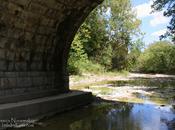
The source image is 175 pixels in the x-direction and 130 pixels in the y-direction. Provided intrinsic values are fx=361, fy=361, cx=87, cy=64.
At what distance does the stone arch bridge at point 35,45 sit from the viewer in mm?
11977

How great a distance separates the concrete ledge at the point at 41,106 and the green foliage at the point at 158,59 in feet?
160

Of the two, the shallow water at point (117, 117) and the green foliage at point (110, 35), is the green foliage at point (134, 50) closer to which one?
the green foliage at point (110, 35)

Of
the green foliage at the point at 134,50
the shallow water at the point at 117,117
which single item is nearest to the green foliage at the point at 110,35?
the green foliage at the point at 134,50

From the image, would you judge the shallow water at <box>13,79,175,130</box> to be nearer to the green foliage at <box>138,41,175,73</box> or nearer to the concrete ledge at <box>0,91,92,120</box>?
the concrete ledge at <box>0,91,92,120</box>

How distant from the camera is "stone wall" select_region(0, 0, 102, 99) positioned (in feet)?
39.6

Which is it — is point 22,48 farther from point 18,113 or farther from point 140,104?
point 140,104

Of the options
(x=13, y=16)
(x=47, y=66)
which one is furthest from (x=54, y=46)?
(x=13, y=16)

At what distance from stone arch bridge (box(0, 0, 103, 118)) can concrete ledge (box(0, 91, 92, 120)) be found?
4cm

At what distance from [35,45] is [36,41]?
6.4 inches

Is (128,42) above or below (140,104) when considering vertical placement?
above

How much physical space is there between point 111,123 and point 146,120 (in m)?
1.33

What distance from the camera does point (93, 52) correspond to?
45.3 meters

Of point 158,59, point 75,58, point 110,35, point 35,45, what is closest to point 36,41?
point 35,45

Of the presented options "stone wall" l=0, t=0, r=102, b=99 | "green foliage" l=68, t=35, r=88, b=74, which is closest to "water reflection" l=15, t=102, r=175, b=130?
"stone wall" l=0, t=0, r=102, b=99
